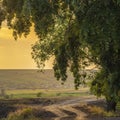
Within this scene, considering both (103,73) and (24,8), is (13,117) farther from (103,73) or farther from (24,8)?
(24,8)

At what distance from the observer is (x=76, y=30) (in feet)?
91.0

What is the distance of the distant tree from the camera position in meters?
24.2

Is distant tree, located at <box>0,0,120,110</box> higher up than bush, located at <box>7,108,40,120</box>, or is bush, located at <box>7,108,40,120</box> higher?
distant tree, located at <box>0,0,120,110</box>

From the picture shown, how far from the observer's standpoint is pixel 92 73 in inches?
1439

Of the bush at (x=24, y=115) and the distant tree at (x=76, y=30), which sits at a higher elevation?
the distant tree at (x=76, y=30)

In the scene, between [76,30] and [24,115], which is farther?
[24,115]

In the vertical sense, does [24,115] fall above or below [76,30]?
below

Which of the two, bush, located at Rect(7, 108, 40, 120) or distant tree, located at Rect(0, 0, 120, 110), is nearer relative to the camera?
distant tree, located at Rect(0, 0, 120, 110)

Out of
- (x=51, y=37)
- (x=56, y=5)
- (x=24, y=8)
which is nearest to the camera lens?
(x=24, y=8)

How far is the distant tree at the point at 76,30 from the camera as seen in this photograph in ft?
79.6

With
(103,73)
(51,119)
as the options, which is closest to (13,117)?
(51,119)

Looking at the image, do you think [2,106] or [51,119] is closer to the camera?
[51,119]

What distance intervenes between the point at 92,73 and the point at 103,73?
5.40 meters

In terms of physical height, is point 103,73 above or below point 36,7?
below
